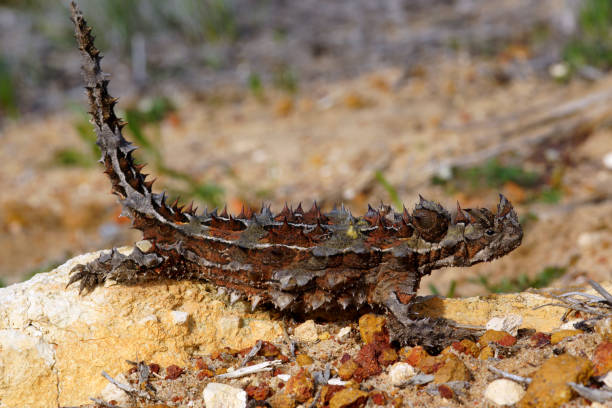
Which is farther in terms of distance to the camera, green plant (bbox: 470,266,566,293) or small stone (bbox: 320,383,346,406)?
green plant (bbox: 470,266,566,293)

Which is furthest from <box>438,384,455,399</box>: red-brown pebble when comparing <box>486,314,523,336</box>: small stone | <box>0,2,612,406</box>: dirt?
<box>0,2,612,406</box>: dirt


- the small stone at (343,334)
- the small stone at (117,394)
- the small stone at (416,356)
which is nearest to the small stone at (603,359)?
the small stone at (416,356)

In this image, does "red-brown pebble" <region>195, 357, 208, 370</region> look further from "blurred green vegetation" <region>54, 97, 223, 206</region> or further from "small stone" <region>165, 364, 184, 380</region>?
"blurred green vegetation" <region>54, 97, 223, 206</region>

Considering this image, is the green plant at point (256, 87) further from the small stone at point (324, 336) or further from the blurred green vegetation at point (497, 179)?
the small stone at point (324, 336)

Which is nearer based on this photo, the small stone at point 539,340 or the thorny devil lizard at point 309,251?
the small stone at point 539,340

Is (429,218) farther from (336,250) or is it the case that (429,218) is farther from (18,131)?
(18,131)

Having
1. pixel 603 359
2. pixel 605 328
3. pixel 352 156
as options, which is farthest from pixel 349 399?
pixel 352 156

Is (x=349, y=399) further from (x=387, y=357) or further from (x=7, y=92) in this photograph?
(x=7, y=92)

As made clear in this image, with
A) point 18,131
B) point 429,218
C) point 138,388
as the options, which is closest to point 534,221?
point 429,218
